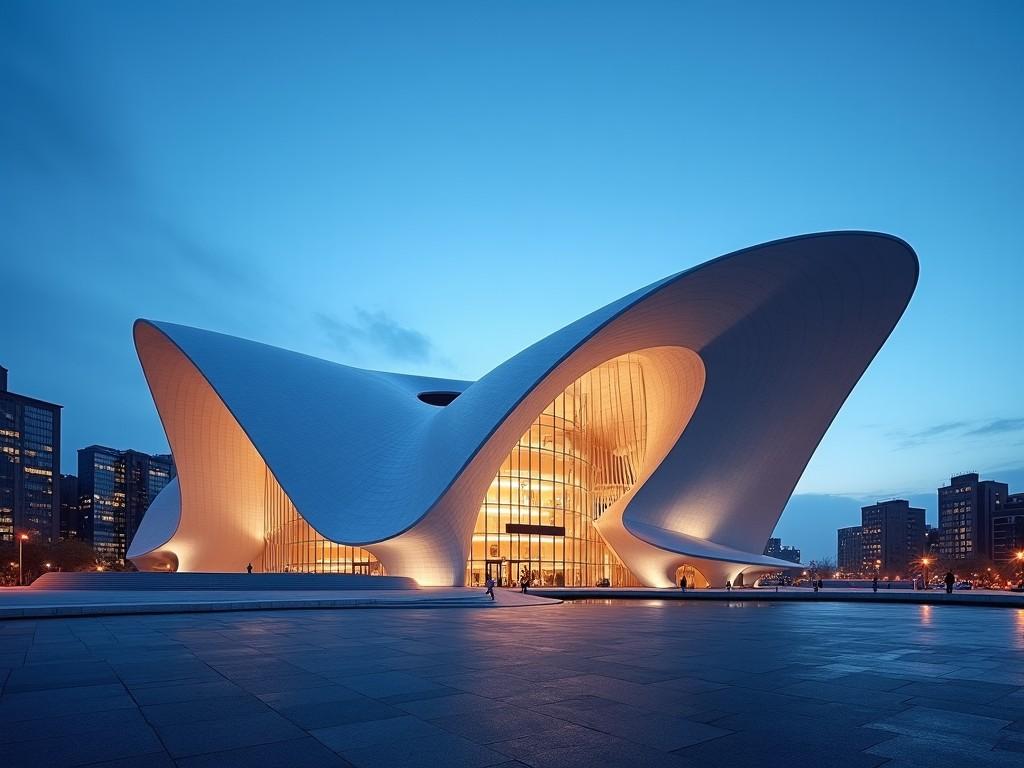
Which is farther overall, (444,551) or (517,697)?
(444,551)

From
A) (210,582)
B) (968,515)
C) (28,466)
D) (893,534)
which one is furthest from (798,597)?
(893,534)

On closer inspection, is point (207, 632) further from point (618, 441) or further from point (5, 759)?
point (618, 441)

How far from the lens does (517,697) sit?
685 centimetres

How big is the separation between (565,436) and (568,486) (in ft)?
9.74

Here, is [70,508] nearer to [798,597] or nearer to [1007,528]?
[798,597]

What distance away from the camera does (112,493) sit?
161875 mm

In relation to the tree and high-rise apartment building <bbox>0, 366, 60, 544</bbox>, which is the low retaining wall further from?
high-rise apartment building <bbox>0, 366, 60, 544</bbox>

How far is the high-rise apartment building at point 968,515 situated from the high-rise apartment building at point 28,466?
166 meters

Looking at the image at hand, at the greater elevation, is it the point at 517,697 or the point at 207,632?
the point at 517,697

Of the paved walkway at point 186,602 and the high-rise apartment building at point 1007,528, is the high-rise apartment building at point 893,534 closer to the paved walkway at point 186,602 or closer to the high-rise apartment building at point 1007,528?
the high-rise apartment building at point 1007,528

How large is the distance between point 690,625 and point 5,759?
1363 centimetres

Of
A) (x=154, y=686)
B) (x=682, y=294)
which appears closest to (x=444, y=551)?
(x=682, y=294)

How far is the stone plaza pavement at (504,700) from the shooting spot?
4.96m

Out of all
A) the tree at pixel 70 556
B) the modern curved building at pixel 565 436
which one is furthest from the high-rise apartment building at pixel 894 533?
the tree at pixel 70 556
